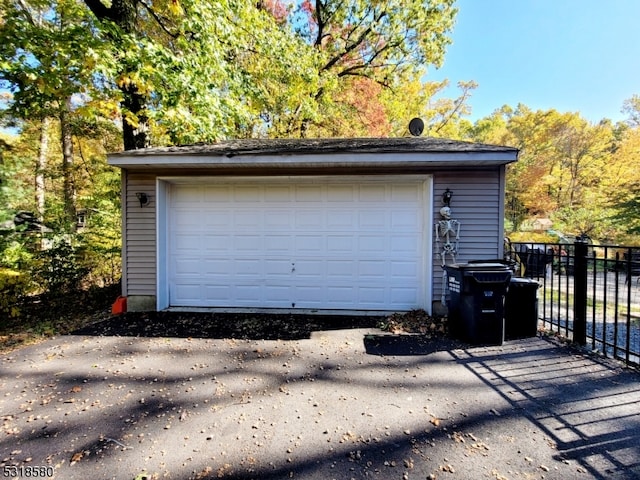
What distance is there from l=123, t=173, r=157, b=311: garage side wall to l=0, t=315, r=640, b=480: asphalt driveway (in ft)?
4.57

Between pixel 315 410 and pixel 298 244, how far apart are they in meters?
3.33

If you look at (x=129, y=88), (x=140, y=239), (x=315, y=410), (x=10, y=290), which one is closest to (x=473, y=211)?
(x=315, y=410)

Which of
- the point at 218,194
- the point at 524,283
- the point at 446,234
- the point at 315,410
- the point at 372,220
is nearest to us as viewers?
the point at 315,410

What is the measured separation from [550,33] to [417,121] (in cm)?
1161

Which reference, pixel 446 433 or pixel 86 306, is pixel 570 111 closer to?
pixel 446 433

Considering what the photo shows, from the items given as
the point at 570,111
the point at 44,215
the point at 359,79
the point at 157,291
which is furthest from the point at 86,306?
the point at 570,111

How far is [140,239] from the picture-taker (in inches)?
225

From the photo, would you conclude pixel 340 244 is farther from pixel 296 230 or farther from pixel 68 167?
pixel 68 167

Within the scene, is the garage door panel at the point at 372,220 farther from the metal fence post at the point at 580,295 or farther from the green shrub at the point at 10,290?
Answer: the green shrub at the point at 10,290

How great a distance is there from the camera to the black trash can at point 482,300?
13.5 feet

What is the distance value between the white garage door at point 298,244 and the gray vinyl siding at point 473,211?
11.4 inches

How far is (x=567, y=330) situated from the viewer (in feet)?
14.3

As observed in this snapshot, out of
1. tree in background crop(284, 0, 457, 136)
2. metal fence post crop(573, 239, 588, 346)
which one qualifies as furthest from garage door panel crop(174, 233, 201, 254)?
tree in background crop(284, 0, 457, 136)

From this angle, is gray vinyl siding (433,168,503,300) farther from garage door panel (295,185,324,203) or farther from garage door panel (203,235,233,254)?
garage door panel (203,235,233,254)
